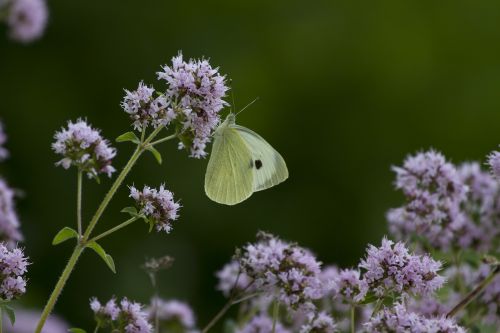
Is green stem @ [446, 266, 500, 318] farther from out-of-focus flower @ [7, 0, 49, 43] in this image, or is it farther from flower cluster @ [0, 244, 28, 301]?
out-of-focus flower @ [7, 0, 49, 43]

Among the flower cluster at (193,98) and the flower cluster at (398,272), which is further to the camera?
the flower cluster at (193,98)

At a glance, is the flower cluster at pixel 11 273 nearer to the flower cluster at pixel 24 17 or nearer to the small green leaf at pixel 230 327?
the small green leaf at pixel 230 327

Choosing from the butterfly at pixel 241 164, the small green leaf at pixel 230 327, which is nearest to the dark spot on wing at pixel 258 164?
the butterfly at pixel 241 164

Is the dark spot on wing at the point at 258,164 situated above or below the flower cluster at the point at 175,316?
above

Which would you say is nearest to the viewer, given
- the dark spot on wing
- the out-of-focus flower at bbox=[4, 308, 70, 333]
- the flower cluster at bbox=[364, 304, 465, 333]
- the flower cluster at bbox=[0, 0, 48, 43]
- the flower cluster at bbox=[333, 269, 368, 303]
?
the flower cluster at bbox=[364, 304, 465, 333]

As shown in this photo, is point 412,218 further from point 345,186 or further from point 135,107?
point 345,186

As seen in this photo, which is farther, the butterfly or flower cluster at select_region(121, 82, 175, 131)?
the butterfly

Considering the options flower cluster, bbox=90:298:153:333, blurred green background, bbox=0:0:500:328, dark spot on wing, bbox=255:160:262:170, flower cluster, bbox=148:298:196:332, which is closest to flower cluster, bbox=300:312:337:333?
flower cluster, bbox=90:298:153:333
